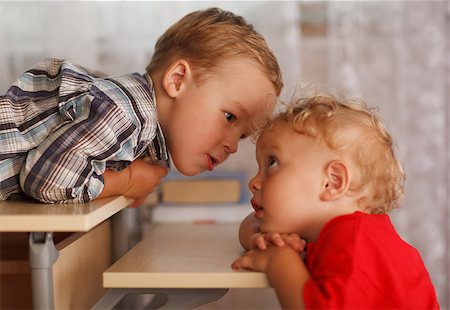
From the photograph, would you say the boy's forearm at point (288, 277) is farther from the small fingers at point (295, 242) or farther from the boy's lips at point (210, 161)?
the boy's lips at point (210, 161)

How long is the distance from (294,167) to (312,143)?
47 mm

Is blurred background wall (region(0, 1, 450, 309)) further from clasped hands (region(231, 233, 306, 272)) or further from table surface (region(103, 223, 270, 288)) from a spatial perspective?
clasped hands (region(231, 233, 306, 272))

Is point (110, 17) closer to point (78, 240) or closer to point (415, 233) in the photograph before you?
point (78, 240)

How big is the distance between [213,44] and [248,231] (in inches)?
14.9

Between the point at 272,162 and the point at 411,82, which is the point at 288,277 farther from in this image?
the point at 411,82

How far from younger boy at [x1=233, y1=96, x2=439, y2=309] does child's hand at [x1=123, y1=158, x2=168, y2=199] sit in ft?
0.80

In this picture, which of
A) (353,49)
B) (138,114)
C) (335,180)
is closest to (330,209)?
(335,180)

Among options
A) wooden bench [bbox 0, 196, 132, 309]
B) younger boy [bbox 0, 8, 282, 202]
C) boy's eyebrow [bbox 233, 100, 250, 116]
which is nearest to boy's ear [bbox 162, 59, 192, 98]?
younger boy [bbox 0, 8, 282, 202]

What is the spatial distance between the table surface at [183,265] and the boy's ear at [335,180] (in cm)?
17

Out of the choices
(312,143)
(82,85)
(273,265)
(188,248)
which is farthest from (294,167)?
(82,85)

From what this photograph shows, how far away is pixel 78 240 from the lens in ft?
3.75

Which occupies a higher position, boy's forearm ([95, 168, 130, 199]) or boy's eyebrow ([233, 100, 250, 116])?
boy's eyebrow ([233, 100, 250, 116])

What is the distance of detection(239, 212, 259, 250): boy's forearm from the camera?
107 cm

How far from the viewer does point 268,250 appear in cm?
96
